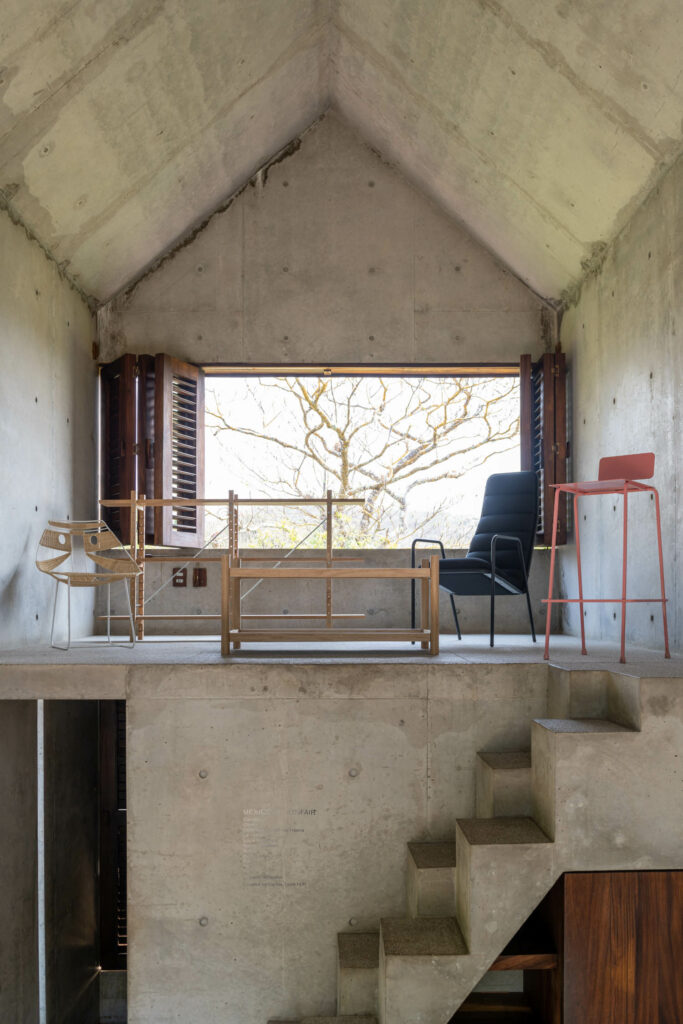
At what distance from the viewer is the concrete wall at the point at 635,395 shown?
393 cm

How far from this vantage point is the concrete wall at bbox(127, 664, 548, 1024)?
322 cm

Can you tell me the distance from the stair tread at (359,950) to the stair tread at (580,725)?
41.5 inches

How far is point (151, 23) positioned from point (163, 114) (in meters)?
0.63

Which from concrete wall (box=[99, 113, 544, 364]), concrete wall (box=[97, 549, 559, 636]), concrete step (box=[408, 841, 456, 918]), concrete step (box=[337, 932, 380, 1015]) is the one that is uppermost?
concrete wall (box=[99, 113, 544, 364])

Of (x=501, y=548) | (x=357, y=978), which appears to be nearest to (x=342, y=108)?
(x=501, y=548)

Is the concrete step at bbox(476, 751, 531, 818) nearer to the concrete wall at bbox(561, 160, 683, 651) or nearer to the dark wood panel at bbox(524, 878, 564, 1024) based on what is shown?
the dark wood panel at bbox(524, 878, 564, 1024)

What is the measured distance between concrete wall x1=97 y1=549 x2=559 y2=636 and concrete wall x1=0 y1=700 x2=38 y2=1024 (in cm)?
169

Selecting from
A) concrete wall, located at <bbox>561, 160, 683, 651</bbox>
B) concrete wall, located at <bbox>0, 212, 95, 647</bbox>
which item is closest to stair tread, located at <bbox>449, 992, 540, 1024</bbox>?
concrete wall, located at <bbox>561, 160, 683, 651</bbox>

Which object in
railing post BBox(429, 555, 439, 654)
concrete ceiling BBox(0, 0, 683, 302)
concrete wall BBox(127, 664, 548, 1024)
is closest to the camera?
concrete wall BBox(127, 664, 548, 1024)

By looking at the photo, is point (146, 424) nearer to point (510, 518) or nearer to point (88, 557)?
point (88, 557)

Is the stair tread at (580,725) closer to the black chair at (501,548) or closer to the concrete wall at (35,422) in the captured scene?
the black chair at (501,548)

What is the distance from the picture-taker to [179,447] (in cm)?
567

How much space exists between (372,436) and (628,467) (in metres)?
5.27

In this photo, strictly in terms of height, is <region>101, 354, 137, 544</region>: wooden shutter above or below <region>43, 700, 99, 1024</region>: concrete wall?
above
